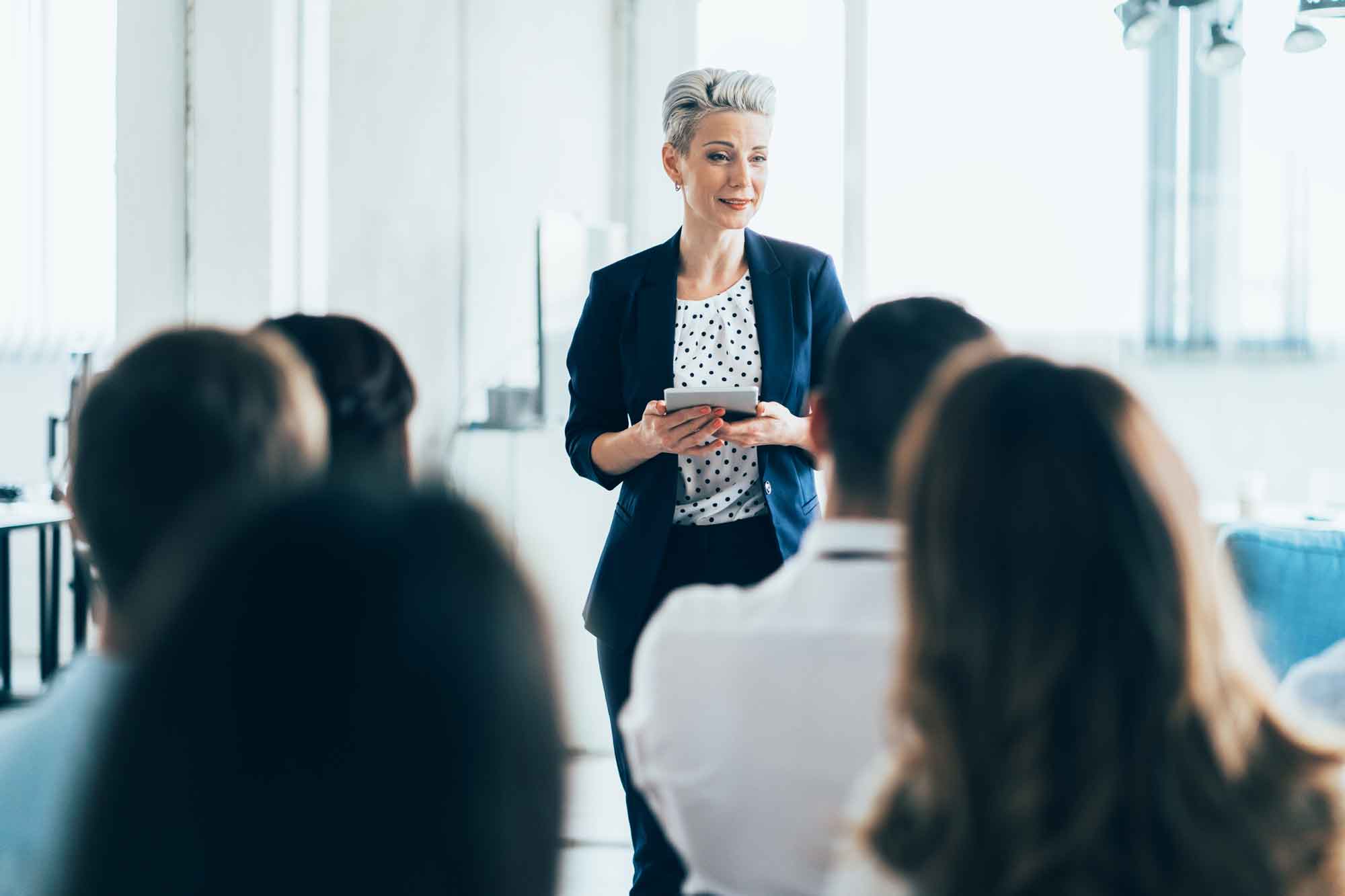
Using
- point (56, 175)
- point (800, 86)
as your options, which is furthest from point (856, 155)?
point (56, 175)

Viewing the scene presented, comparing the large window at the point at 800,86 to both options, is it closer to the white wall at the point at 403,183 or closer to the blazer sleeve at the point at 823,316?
the white wall at the point at 403,183

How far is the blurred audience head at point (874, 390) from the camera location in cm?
114

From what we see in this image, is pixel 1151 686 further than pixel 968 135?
No

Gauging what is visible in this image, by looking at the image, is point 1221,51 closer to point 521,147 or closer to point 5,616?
point 521,147

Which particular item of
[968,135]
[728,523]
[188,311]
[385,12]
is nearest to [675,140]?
[728,523]

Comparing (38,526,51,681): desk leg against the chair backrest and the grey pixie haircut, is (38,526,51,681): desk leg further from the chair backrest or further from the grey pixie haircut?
the chair backrest

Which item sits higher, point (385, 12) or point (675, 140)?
point (385, 12)

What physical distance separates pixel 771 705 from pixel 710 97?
1.35 metres

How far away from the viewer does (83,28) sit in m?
4.93

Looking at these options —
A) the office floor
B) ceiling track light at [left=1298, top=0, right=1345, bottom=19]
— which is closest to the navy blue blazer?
the office floor

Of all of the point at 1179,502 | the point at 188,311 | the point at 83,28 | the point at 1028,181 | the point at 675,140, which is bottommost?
the point at 1179,502

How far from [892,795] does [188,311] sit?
106 inches

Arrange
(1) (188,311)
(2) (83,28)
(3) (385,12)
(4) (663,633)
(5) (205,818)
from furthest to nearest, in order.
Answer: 1. (2) (83,28)
2. (3) (385,12)
3. (1) (188,311)
4. (4) (663,633)
5. (5) (205,818)

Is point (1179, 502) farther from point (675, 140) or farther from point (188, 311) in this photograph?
point (188, 311)
